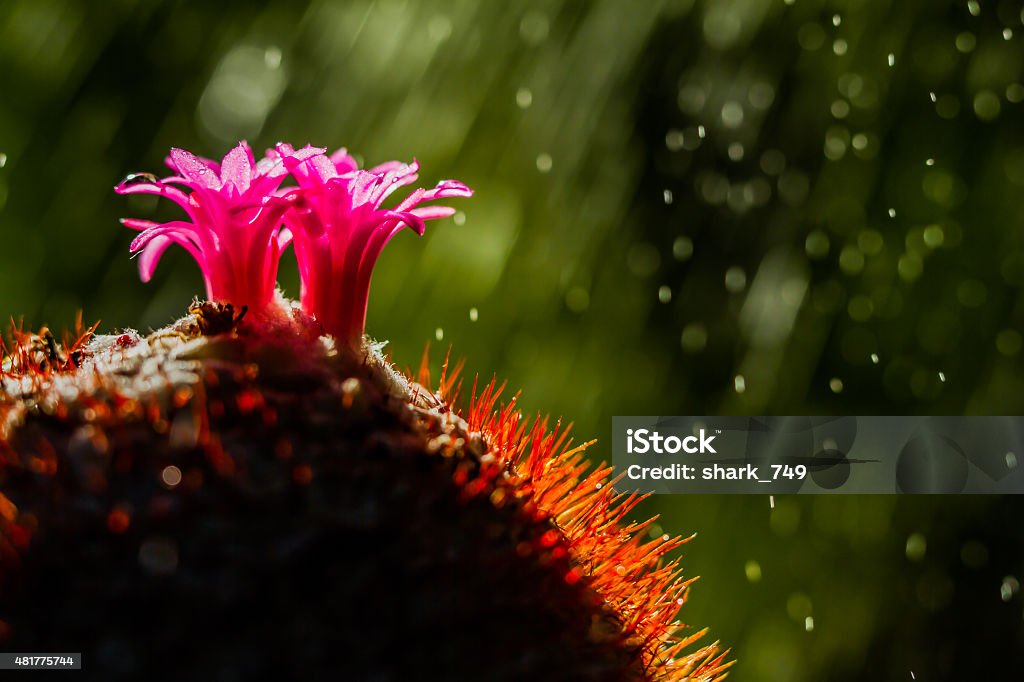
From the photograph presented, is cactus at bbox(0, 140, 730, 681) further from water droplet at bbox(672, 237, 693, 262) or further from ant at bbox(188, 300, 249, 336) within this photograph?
water droplet at bbox(672, 237, 693, 262)

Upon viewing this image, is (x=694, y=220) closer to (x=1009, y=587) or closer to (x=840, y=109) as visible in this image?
(x=840, y=109)

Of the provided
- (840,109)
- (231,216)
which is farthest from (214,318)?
(840,109)

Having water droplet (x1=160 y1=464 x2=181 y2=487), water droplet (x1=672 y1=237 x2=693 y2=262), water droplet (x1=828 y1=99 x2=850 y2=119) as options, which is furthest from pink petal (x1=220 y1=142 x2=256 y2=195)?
water droplet (x1=828 y1=99 x2=850 y2=119)

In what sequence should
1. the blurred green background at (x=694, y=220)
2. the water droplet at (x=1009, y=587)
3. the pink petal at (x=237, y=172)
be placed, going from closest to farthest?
the pink petal at (x=237, y=172)
the blurred green background at (x=694, y=220)
the water droplet at (x=1009, y=587)

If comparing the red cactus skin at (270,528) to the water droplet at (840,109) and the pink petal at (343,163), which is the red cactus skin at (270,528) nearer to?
the pink petal at (343,163)

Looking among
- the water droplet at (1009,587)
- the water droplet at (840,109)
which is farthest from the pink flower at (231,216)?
the water droplet at (1009,587)

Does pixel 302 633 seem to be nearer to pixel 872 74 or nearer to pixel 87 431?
pixel 87 431
